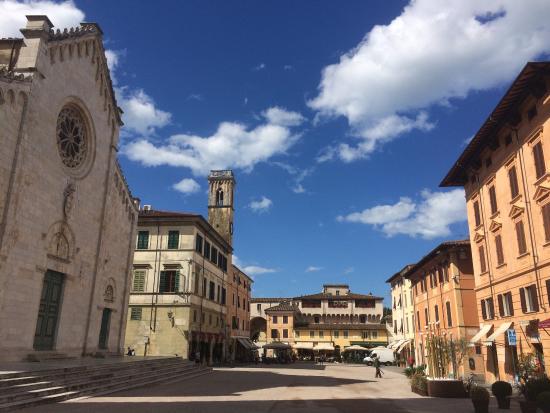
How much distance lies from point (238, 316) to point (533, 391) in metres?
49.9

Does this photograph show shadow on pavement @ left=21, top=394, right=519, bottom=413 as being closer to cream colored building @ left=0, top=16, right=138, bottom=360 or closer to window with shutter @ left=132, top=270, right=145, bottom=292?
cream colored building @ left=0, top=16, right=138, bottom=360

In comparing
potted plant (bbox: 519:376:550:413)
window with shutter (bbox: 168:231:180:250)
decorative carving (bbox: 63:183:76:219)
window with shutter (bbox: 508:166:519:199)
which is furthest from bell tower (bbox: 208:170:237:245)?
potted plant (bbox: 519:376:550:413)

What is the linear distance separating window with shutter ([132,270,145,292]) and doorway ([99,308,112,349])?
12201mm

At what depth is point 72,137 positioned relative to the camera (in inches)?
894

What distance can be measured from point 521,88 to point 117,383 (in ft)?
69.7

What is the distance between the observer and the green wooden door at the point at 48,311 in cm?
1958

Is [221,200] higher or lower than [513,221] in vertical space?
higher

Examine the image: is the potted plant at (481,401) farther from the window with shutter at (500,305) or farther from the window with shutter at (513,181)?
the window with shutter at (500,305)

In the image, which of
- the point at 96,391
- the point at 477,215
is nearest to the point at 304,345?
the point at 477,215

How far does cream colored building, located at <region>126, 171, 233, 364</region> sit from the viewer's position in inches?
1473

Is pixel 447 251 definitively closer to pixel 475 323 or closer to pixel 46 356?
pixel 475 323

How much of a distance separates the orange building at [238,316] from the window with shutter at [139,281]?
16514 mm

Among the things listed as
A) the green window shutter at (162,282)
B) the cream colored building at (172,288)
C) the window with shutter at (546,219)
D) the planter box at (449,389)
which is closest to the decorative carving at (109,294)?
the cream colored building at (172,288)

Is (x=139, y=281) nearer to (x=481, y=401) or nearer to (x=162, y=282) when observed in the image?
(x=162, y=282)
